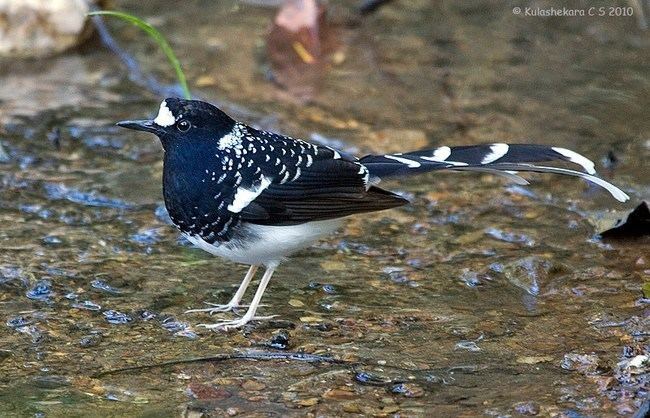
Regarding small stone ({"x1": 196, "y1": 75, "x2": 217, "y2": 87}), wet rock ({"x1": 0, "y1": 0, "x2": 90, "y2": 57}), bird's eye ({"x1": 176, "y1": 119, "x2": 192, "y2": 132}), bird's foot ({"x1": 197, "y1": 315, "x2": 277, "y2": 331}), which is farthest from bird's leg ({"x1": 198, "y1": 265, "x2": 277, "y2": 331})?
wet rock ({"x1": 0, "y1": 0, "x2": 90, "y2": 57})

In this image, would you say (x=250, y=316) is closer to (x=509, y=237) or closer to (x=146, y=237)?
(x=146, y=237)

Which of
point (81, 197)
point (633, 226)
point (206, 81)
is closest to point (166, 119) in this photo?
point (81, 197)

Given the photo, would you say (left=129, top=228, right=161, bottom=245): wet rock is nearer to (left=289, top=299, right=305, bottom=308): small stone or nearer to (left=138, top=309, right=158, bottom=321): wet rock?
(left=138, top=309, right=158, bottom=321): wet rock

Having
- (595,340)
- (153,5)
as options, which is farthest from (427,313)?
(153,5)

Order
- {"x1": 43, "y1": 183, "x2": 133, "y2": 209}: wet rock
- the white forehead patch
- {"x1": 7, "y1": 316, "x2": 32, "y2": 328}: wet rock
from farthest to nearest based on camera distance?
{"x1": 43, "y1": 183, "x2": 133, "y2": 209}: wet rock → the white forehead patch → {"x1": 7, "y1": 316, "x2": 32, "y2": 328}: wet rock

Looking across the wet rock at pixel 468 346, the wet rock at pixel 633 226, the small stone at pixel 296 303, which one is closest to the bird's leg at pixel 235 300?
the small stone at pixel 296 303

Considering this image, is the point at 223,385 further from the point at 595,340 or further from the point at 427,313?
the point at 595,340
